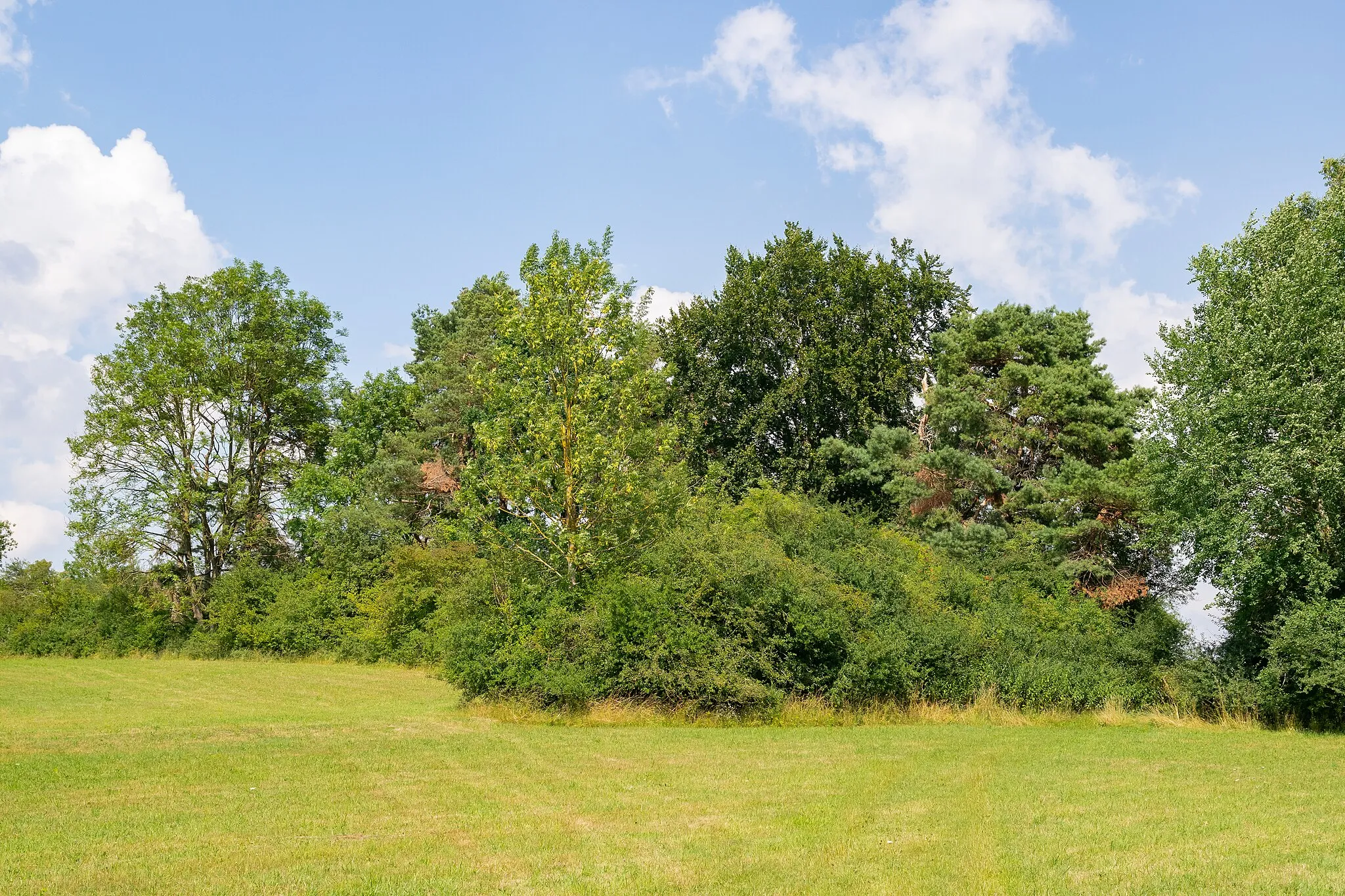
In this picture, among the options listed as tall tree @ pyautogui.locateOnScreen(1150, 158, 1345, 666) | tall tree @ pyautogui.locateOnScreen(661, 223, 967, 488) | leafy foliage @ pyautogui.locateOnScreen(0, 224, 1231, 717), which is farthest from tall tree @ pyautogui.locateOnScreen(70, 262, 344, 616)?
tall tree @ pyautogui.locateOnScreen(1150, 158, 1345, 666)

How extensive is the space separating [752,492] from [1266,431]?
16769 millimetres

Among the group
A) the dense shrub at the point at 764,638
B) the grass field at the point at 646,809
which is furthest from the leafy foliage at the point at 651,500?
the grass field at the point at 646,809

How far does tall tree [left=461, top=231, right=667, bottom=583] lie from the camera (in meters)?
22.8

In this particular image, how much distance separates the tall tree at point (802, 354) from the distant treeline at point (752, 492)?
0.17 meters

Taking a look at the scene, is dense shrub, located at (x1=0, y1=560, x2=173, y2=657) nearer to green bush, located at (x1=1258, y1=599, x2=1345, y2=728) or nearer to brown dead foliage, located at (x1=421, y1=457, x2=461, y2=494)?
brown dead foliage, located at (x1=421, y1=457, x2=461, y2=494)

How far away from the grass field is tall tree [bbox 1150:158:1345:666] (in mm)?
3750

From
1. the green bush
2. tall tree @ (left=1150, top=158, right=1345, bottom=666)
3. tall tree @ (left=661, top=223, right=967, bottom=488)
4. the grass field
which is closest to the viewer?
the grass field

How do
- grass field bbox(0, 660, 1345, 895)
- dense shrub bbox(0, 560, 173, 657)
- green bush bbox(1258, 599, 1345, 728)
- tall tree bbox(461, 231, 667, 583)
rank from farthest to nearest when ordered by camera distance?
dense shrub bbox(0, 560, 173, 657) → tall tree bbox(461, 231, 667, 583) → green bush bbox(1258, 599, 1345, 728) → grass field bbox(0, 660, 1345, 895)

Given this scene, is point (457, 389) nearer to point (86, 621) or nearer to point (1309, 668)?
point (86, 621)

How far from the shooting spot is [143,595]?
42625 millimetres

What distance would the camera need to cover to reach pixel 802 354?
39.8 metres

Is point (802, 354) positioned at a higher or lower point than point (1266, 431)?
higher

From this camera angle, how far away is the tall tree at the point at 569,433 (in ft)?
74.9

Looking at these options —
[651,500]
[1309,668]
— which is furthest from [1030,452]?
[651,500]
